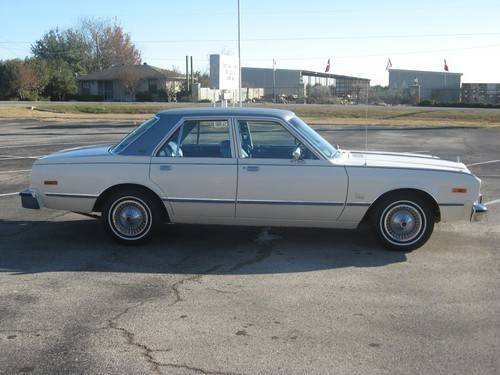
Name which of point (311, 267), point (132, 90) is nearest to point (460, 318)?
point (311, 267)

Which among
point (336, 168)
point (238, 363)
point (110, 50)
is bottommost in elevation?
point (238, 363)

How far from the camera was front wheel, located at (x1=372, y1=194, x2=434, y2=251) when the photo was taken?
6543 millimetres

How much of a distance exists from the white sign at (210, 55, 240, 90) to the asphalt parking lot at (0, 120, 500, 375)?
22726 mm

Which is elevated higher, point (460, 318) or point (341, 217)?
point (341, 217)

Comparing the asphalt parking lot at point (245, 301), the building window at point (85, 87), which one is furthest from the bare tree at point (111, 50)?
the asphalt parking lot at point (245, 301)

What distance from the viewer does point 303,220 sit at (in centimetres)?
662

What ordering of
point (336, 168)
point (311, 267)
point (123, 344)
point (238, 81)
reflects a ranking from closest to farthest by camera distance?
point (123, 344) < point (311, 267) < point (336, 168) < point (238, 81)

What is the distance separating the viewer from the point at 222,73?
1197 inches

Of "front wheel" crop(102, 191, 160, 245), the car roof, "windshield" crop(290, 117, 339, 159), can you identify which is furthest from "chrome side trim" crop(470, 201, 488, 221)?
"front wheel" crop(102, 191, 160, 245)

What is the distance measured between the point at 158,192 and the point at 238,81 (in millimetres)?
26610

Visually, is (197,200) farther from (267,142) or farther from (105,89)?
(105,89)

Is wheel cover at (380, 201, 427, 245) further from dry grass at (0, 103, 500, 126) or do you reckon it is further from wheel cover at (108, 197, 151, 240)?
dry grass at (0, 103, 500, 126)

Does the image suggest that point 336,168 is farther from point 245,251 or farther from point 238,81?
point 238,81

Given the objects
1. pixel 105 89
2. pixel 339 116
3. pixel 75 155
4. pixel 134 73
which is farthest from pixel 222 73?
pixel 105 89
